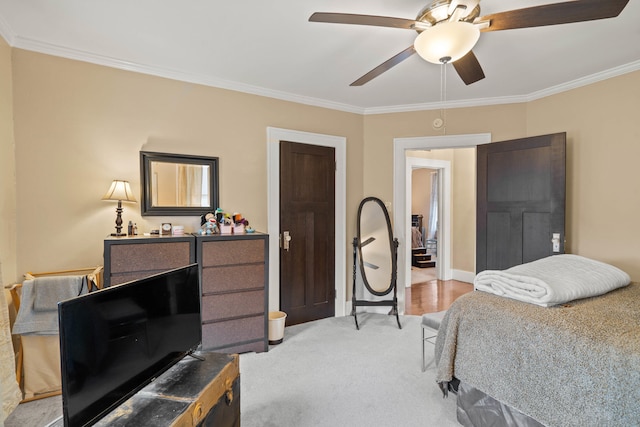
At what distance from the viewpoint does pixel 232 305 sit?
8.94 ft

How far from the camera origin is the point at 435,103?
368 cm

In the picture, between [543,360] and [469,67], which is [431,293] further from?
[469,67]

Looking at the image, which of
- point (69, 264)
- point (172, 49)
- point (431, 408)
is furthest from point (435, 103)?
point (69, 264)

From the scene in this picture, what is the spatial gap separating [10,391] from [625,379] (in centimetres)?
304

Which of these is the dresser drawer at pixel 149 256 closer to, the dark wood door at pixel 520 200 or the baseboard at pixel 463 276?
the dark wood door at pixel 520 200

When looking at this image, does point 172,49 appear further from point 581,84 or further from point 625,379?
point 581,84

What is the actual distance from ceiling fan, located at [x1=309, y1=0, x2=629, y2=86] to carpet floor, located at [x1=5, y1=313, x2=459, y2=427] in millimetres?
2135

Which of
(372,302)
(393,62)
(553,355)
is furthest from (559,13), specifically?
(372,302)

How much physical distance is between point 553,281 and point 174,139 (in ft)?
10.1

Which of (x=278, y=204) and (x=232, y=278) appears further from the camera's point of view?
(x=278, y=204)

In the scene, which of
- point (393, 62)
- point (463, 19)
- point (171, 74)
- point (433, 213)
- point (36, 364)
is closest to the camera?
point (463, 19)

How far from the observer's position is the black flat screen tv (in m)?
1.00

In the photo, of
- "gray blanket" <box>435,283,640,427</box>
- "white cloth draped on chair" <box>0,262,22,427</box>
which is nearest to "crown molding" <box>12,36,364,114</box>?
"white cloth draped on chair" <box>0,262,22,427</box>

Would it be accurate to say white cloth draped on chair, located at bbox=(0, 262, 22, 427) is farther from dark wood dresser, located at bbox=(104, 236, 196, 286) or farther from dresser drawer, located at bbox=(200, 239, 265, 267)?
dresser drawer, located at bbox=(200, 239, 265, 267)
